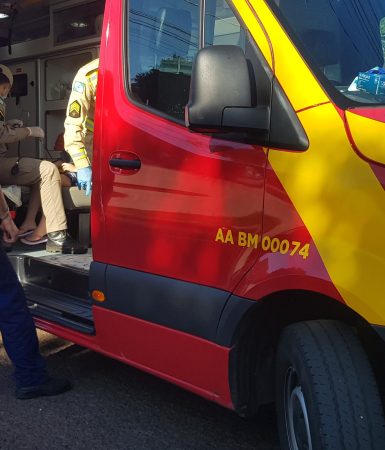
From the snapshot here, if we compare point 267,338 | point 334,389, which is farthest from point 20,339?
point 334,389

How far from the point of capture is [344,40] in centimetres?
244

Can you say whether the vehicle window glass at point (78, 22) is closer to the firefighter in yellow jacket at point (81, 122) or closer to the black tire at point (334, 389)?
the firefighter in yellow jacket at point (81, 122)

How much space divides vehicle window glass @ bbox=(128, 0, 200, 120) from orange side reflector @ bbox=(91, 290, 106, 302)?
96 cm

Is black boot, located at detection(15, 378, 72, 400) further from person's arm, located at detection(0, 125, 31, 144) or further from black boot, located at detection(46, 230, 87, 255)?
person's arm, located at detection(0, 125, 31, 144)

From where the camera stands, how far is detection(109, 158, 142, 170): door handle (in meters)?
2.78

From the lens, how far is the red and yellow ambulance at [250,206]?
2016 mm

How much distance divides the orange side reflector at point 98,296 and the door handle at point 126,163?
645 millimetres

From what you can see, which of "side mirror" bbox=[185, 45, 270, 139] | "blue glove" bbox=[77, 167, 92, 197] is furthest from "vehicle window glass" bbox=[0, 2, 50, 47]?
"side mirror" bbox=[185, 45, 270, 139]

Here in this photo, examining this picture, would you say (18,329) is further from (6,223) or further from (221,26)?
(221,26)

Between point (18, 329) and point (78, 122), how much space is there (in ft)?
4.67

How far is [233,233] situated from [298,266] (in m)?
0.35

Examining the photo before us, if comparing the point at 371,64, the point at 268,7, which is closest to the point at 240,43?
the point at 268,7

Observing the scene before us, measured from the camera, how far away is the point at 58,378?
3.63 m

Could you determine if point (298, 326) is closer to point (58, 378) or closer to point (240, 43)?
point (240, 43)
